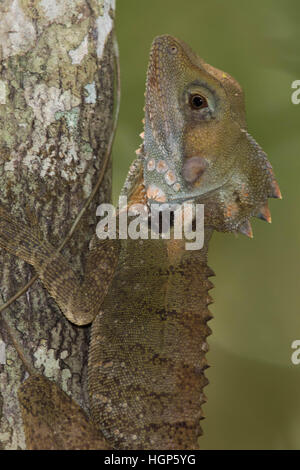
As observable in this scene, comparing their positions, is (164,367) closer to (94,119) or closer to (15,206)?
(15,206)

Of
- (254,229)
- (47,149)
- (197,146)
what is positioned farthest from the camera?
(254,229)

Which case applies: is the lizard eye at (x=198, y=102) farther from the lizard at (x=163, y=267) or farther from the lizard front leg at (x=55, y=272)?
the lizard front leg at (x=55, y=272)

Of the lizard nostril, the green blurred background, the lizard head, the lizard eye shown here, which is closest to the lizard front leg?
the lizard head

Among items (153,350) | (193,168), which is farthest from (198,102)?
(153,350)

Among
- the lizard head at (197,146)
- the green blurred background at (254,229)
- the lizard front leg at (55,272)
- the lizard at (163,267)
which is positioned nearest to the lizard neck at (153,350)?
the lizard at (163,267)

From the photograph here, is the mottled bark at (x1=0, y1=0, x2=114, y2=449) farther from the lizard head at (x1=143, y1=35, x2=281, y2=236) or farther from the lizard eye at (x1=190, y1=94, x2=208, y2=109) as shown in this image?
the lizard eye at (x1=190, y1=94, x2=208, y2=109)

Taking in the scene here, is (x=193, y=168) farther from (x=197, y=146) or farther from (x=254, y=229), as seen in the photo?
(x=254, y=229)
